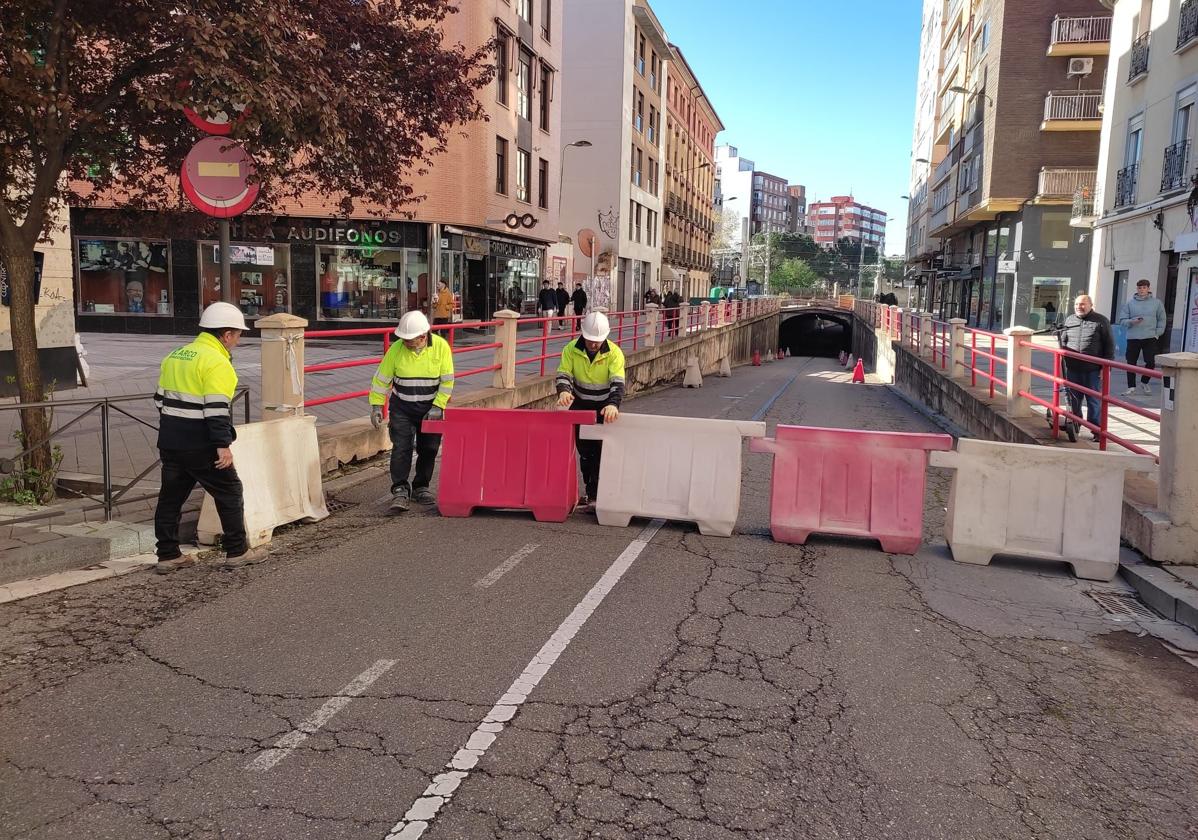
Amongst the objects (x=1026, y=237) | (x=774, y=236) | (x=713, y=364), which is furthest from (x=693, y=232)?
(x=774, y=236)

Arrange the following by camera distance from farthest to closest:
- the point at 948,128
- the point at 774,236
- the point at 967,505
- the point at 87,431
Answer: the point at 774,236 → the point at 948,128 → the point at 87,431 → the point at 967,505

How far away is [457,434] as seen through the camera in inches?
310

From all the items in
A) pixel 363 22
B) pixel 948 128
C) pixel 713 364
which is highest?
pixel 948 128

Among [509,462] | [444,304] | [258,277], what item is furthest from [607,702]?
[258,277]

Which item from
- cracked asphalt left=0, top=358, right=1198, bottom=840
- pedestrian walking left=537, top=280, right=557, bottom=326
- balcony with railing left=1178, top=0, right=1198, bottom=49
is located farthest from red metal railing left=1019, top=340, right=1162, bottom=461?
pedestrian walking left=537, top=280, right=557, bottom=326

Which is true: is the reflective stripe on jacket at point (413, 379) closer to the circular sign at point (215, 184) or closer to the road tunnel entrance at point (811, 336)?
the circular sign at point (215, 184)

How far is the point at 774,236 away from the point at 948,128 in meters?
81.5

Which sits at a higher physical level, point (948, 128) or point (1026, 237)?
point (948, 128)

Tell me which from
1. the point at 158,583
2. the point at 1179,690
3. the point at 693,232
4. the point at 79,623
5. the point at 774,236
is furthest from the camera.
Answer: the point at 774,236

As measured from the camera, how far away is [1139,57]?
2594 centimetres

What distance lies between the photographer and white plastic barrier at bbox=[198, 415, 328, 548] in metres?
6.76

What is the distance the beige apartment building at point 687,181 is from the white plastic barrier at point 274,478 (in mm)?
57448

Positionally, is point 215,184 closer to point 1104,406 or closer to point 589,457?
point 589,457

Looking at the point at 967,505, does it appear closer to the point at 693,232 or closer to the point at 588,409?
the point at 588,409
